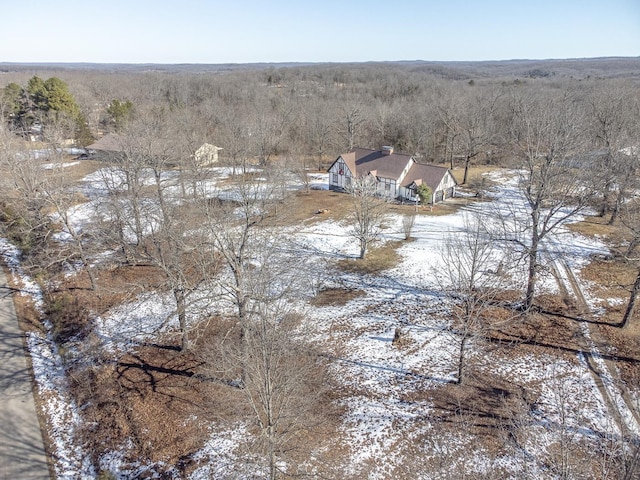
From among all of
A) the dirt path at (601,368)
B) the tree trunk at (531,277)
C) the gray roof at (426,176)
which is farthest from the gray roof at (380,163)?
the tree trunk at (531,277)

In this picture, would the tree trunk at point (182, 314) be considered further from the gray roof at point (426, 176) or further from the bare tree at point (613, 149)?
the bare tree at point (613, 149)

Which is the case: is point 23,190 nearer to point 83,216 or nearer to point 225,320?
point 83,216

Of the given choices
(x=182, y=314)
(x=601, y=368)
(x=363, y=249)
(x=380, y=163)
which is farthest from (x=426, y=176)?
(x=182, y=314)

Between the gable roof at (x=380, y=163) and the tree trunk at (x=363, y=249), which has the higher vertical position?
the gable roof at (x=380, y=163)

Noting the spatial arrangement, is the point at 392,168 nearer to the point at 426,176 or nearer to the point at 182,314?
the point at 426,176

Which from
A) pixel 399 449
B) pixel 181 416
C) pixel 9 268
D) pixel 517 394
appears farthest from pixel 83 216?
pixel 517 394
